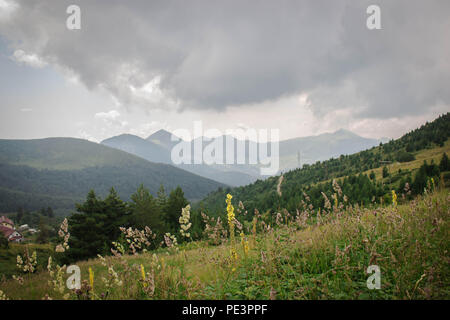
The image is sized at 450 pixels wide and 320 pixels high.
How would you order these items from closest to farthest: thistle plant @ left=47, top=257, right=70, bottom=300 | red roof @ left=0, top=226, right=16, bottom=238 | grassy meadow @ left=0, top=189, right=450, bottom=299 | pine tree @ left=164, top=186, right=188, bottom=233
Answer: grassy meadow @ left=0, top=189, right=450, bottom=299 → thistle plant @ left=47, top=257, right=70, bottom=300 → pine tree @ left=164, top=186, right=188, bottom=233 → red roof @ left=0, top=226, right=16, bottom=238

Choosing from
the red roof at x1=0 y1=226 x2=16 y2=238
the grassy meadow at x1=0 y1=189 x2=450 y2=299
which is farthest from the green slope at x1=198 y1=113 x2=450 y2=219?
the red roof at x1=0 y1=226 x2=16 y2=238

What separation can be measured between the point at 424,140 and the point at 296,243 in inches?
2096

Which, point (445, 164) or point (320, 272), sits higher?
point (445, 164)

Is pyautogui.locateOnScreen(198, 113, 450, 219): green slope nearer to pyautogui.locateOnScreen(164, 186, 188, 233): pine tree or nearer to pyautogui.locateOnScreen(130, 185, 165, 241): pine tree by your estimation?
pyautogui.locateOnScreen(164, 186, 188, 233): pine tree

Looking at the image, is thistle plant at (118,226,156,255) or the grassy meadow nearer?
the grassy meadow

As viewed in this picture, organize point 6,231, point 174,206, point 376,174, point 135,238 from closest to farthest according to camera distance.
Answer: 1. point 135,238
2. point 174,206
3. point 376,174
4. point 6,231

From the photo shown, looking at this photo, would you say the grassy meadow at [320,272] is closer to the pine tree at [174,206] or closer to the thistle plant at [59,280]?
the thistle plant at [59,280]

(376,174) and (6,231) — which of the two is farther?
(6,231)

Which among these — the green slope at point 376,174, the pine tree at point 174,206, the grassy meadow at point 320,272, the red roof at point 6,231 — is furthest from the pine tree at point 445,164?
the red roof at point 6,231

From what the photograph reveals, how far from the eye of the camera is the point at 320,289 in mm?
3586

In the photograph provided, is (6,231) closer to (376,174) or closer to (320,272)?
(320,272)

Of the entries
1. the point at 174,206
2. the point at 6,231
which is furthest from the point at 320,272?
the point at 6,231
